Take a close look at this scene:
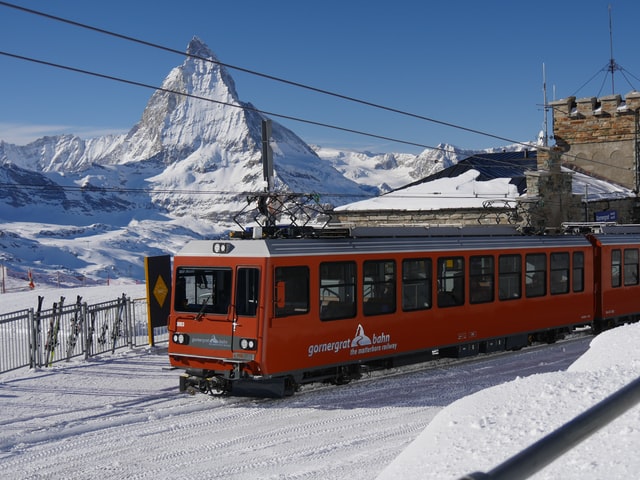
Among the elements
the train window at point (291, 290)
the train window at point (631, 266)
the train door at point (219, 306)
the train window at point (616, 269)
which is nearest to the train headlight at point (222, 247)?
the train door at point (219, 306)

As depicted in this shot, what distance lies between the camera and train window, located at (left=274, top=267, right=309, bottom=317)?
12297 millimetres

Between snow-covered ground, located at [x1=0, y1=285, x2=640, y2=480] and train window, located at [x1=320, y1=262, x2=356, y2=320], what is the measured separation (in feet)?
4.32

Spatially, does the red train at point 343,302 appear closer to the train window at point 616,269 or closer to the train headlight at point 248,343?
the train headlight at point 248,343

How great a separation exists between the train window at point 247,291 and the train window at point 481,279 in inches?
210

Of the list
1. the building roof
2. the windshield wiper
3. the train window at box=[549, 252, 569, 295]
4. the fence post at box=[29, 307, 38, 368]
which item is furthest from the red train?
the building roof

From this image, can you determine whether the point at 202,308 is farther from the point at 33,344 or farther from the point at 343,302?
the point at 33,344

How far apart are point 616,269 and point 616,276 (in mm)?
184

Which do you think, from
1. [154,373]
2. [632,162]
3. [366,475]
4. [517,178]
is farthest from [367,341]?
[632,162]

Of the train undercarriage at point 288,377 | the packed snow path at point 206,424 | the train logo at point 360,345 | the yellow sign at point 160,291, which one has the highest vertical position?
the yellow sign at point 160,291

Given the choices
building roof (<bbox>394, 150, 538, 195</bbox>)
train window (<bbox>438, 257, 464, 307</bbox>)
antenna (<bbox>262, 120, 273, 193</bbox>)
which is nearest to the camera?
train window (<bbox>438, 257, 464, 307</bbox>)

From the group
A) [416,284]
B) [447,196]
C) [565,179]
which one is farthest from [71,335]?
[565,179]

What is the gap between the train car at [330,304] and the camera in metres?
12.3

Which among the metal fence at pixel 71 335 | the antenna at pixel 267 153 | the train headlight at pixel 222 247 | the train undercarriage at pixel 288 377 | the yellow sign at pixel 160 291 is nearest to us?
the train undercarriage at pixel 288 377

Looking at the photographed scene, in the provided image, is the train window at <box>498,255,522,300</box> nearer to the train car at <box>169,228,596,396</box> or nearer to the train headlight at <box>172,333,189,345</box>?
the train car at <box>169,228,596,396</box>
